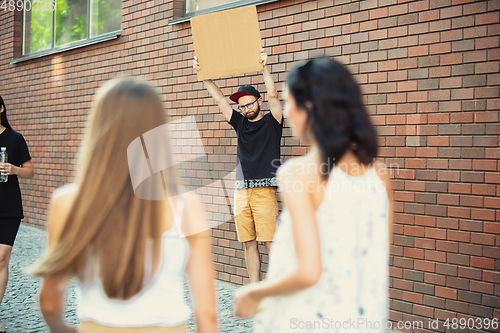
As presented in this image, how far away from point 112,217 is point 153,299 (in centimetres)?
28

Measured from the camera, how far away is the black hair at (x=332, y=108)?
150 centimetres

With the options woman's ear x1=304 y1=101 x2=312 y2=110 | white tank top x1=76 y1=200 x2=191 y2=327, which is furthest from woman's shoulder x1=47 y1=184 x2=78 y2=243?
woman's ear x1=304 y1=101 x2=312 y2=110

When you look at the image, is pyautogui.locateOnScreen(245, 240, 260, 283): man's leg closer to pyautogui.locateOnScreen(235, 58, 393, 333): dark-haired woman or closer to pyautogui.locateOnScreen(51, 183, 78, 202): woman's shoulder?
pyautogui.locateOnScreen(235, 58, 393, 333): dark-haired woman

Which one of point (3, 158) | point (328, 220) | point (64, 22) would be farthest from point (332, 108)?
point (64, 22)

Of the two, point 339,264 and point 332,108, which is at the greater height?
point 332,108

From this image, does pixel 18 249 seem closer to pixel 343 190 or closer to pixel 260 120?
pixel 260 120

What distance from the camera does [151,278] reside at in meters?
1.41

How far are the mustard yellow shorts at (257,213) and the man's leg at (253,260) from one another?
8 cm

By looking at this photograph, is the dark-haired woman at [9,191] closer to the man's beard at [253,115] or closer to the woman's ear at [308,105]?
the man's beard at [253,115]

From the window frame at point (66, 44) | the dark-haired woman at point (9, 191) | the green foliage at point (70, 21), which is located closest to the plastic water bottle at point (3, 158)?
the dark-haired woman at point (9, 191)

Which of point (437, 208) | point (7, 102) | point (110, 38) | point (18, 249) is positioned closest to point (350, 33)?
point (437, 208)

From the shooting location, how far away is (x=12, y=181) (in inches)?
170

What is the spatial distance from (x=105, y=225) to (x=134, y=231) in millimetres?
81

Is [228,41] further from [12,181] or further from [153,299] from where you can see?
[153,299]
